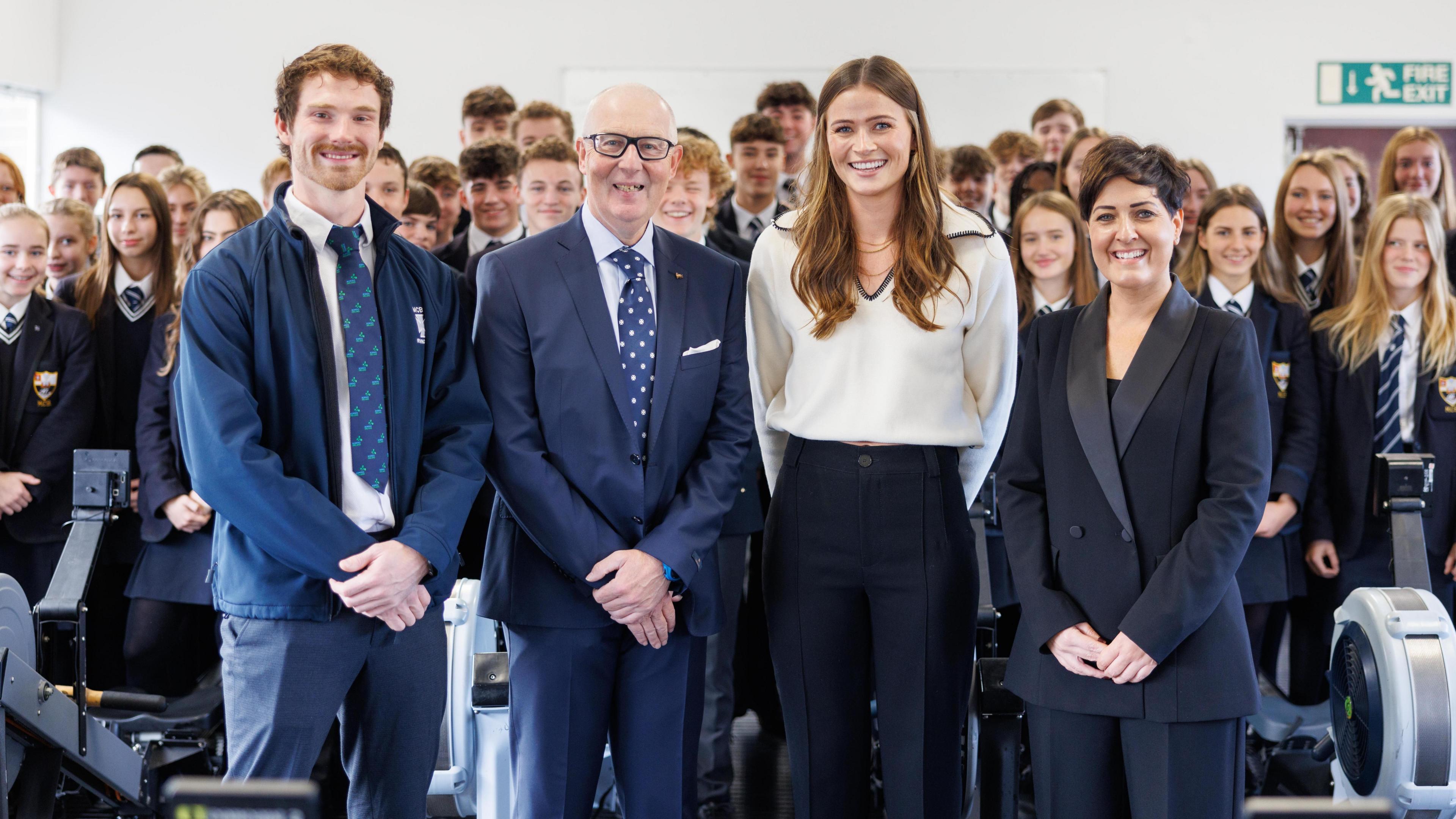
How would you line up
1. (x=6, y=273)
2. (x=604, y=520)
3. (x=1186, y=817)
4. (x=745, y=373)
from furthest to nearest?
(x=6, y=273)
(x=745, y=373)
(x=604, y=520)
(x=1186, y=817)

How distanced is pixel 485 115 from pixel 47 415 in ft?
10.3

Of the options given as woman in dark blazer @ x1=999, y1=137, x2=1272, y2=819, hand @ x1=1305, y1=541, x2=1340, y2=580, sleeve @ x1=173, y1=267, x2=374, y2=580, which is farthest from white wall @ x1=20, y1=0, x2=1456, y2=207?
sleeve @ x1=173, y1=267, x2=374, y2=580

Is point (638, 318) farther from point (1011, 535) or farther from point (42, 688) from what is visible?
point (42, 688)

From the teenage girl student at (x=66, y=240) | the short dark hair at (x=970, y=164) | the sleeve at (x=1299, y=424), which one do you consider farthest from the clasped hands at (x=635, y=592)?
the short dark hair at (x=970, y=164)

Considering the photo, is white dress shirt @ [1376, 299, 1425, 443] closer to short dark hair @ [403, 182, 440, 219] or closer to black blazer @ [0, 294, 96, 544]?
short dark hair @ [403, 182, 440, 219]

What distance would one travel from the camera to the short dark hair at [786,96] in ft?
19.0

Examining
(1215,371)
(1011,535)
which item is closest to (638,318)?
(1011,535)

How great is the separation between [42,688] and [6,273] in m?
1.75

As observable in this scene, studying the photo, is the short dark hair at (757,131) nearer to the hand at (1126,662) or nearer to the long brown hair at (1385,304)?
the long brown hair at (1385,304)

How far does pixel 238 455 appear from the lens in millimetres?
1981

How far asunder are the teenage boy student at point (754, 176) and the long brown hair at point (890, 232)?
7.47ft

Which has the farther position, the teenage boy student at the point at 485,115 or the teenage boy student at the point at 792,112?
the teenage boy student at the point at 485,115

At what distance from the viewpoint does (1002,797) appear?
2861 mm

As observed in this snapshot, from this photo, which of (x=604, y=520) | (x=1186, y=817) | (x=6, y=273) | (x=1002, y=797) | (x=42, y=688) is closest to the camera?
(x=1186, y=817)
